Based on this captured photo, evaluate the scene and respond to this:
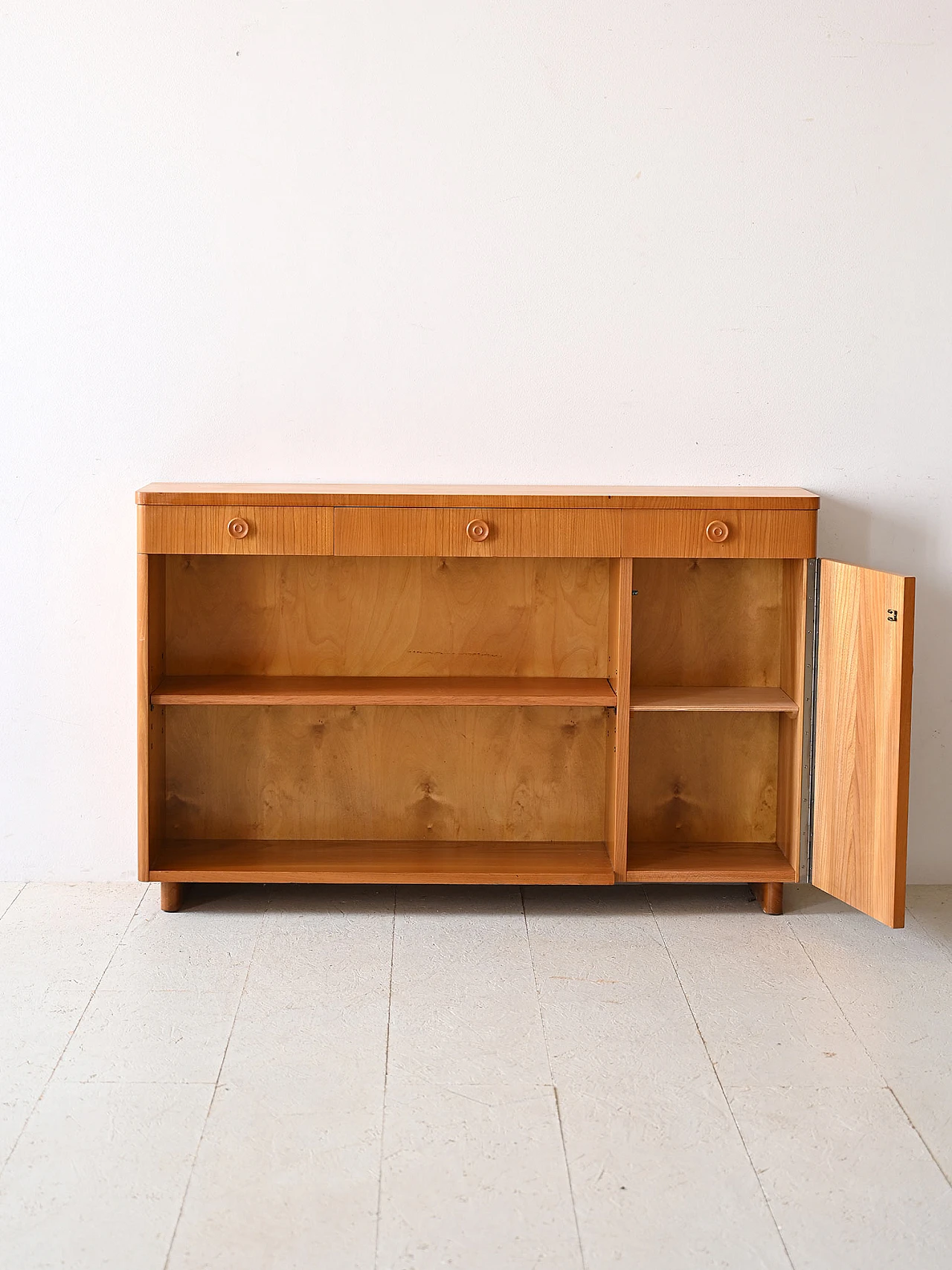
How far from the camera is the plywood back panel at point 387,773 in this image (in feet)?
10.7

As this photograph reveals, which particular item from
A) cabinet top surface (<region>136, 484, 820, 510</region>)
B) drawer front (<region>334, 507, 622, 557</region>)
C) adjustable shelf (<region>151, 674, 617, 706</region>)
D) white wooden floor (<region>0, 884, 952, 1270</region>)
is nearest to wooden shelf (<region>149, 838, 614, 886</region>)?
white wooden floor (<region>0, 884, 952, 1270</region>)

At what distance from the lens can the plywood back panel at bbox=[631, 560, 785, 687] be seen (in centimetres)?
321

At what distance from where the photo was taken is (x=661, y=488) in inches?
122

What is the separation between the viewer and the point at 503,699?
117 inches

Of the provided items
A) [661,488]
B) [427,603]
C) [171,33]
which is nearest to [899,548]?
[661,488]

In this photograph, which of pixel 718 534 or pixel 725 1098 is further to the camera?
pixel 718 534

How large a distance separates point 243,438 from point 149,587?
0.48 meters

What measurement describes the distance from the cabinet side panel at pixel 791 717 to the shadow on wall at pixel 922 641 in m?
0.19

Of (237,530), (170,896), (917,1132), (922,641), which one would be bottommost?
(917,1132)

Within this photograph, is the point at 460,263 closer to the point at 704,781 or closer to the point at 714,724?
the point at 714,724

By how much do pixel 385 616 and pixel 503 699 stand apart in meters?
0.44

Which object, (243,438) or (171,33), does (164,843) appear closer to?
(243,438)

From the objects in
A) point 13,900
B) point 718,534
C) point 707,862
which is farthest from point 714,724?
point 13,900

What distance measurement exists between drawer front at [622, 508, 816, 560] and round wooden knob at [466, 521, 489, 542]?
33 centimetres
